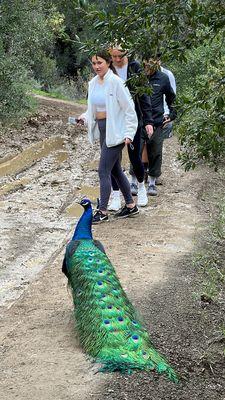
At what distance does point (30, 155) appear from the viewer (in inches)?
607

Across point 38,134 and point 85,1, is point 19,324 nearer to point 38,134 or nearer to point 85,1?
point 85,1

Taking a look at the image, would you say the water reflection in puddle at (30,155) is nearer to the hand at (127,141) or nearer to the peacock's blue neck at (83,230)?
the hand at (127,141)

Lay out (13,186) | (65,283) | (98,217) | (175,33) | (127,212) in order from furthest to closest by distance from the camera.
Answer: (13,186), (127,212), (98,217), (65,283), (175,33)

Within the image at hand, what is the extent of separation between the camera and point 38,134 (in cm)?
1892

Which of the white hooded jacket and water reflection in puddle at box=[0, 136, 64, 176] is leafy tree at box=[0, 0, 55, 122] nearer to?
water reflection in puddle at box=[0, 136, 64, 176]

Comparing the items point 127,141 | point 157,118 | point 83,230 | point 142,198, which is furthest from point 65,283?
point 157,118

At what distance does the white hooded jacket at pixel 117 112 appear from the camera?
8.16m

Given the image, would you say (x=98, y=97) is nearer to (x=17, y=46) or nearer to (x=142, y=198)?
(x=142, y=198)

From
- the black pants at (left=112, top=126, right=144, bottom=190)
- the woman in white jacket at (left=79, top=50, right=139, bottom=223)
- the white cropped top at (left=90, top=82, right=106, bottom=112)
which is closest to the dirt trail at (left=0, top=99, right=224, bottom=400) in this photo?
the black pants at (left=112, top=126, right=144, bottom=190)

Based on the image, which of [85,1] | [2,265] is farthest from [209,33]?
[2,265]

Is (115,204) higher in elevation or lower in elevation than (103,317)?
lower

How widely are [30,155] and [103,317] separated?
11.0m

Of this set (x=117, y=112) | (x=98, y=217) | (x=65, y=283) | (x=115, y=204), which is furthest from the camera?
→ (x=115, y=204)

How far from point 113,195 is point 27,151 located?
7210 mm
